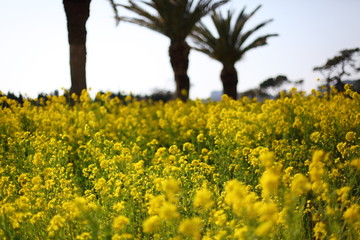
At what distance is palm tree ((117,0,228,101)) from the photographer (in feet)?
42.1

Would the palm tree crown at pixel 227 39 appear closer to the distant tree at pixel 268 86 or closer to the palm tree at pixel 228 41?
the palm tree at pixel 228 41

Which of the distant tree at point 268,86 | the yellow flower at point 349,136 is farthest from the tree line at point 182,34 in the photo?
the distant tree at point 268,86

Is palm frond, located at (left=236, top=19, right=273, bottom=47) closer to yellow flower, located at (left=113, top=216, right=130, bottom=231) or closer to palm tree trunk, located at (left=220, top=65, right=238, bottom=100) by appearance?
palm tree trunk, located at (left=220, top=65, right=238, bottom=100)

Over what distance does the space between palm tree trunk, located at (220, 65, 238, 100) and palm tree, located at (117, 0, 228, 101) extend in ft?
10.9

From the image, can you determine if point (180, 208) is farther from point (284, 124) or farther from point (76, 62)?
point (76, 62)

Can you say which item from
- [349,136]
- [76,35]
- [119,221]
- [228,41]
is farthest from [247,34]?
[119,221]

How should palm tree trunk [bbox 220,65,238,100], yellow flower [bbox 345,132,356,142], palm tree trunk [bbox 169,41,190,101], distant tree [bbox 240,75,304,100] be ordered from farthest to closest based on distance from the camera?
distant tree [bbox 240,75,304,100] → palm tree trunk [bbox 220,65,238,100] → palm tree trunk [bbox 169,41,190,101] → yellow flower [bbox 345,132,356,142]

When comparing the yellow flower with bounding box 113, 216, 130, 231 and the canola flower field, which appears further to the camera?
the canola flower field

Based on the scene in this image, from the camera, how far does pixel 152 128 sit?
7.66m

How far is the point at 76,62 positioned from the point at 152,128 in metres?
3.65

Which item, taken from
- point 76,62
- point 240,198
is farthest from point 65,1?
point 240,198

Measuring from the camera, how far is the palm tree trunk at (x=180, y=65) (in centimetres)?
1350

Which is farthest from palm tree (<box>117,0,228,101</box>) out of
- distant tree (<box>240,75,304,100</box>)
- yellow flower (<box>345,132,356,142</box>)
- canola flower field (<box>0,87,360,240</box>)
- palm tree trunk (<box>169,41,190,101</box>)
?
distant tree (<box>240,75,304,100</box>)

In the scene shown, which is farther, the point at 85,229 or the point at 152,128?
the point at 152,128
